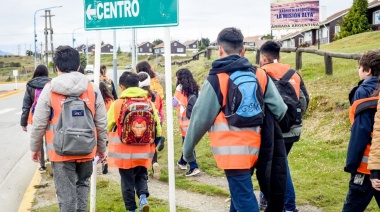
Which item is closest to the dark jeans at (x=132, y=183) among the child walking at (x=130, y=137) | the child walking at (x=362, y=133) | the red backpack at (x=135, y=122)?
the child walking at (x=130, y=137)

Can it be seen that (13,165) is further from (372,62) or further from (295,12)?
(295,12)

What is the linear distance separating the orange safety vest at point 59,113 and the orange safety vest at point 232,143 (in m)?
1.44

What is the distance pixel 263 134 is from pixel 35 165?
688 cm

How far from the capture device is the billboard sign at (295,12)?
3495cm

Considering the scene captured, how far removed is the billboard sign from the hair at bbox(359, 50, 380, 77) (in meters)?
30.7

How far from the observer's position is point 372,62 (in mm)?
4262

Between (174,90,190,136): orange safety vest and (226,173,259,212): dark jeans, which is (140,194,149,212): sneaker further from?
(174,90,190,136): orange safety vest

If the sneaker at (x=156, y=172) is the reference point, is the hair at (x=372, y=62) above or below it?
above

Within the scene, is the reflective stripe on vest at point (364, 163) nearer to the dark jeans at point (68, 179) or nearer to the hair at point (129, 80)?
the dark jeans at point (68, 179)

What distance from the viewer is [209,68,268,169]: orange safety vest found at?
393 cm

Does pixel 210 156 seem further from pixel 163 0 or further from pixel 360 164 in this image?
pixel 360 164

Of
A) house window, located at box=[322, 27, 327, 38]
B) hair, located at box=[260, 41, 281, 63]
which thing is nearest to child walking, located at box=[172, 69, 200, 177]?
hair, located at box=[260, 41, 281, 63]

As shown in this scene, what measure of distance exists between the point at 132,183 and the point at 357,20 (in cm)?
3867

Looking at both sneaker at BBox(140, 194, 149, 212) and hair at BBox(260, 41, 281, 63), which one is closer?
hair at BBox(260, 41, 281, 63)
